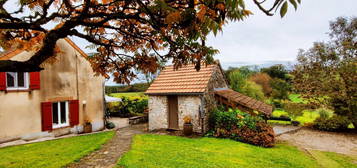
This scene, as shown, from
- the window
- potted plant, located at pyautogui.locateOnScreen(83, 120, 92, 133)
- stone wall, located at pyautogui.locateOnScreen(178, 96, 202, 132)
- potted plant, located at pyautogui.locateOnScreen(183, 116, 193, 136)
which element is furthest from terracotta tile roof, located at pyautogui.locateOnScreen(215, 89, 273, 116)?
the window

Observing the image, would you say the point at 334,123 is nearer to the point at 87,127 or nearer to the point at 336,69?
the point at 336,69

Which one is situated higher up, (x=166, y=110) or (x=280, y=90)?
(x=280, y=90)

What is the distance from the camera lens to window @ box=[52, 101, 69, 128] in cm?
1210

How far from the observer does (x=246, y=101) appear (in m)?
12.1

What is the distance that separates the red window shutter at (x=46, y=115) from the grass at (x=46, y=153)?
6.03ft

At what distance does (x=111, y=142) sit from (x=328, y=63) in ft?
56.1

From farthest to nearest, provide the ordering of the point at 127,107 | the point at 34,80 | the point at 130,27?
the point at 127,107 < the point at 34,80 < the point at 130,27

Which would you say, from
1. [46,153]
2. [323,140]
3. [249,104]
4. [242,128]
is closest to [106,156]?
[46,153]

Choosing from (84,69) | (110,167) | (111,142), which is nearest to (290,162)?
(110,167)

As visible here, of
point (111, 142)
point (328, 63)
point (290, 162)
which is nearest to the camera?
point (290, 162)

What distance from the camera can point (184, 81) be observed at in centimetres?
1316

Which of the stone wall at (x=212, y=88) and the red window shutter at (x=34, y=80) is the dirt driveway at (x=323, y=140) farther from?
the red window shutter at (x=34, y=80)

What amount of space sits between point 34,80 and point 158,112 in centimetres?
755

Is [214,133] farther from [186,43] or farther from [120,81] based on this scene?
[186,43]
